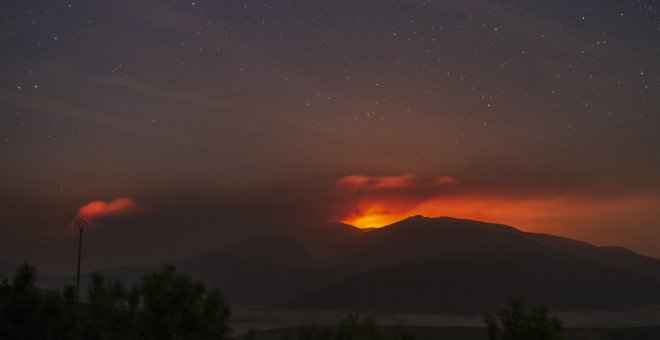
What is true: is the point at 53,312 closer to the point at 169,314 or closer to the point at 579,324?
the point at 169,314

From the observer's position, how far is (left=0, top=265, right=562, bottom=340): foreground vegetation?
92.1ft

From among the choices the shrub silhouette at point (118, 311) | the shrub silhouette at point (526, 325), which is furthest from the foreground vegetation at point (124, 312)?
the shrub silhouette at point (526, 325)

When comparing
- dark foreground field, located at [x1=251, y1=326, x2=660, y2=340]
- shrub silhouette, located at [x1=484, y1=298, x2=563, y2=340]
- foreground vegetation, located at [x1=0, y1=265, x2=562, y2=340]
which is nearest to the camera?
shrub silhouette, located at [x1=484, y1=298, x2=563, y2=340]

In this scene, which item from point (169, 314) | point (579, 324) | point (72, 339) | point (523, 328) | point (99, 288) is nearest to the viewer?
point (523, 328)

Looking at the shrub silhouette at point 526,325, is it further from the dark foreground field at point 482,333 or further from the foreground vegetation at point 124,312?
the dark foreground field at point 482,333

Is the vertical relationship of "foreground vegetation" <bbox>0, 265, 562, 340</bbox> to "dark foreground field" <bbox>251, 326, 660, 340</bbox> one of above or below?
above

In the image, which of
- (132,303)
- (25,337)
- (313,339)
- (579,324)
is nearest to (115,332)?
(132,303)

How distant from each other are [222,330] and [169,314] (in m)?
2.91

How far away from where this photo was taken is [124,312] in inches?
1309

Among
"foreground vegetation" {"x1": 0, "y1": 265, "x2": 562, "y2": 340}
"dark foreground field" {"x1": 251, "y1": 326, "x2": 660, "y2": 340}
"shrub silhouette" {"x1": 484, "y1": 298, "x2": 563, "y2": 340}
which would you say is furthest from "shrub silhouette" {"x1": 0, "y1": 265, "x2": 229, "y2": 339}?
"dark foreground field" {"x1": 251, "y1": 326, "x2": 660, "y2": 340}

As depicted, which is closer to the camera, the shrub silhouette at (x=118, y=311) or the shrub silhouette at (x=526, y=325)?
the shrub silhouette at (x=526, y=325)

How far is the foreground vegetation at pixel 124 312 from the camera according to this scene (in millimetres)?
28078

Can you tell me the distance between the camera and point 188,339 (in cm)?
2816

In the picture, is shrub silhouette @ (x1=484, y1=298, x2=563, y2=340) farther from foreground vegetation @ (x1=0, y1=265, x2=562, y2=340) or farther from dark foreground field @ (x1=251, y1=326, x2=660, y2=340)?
dark foreground field @ (x1=251, y1=326, x2=660, y2=340)
